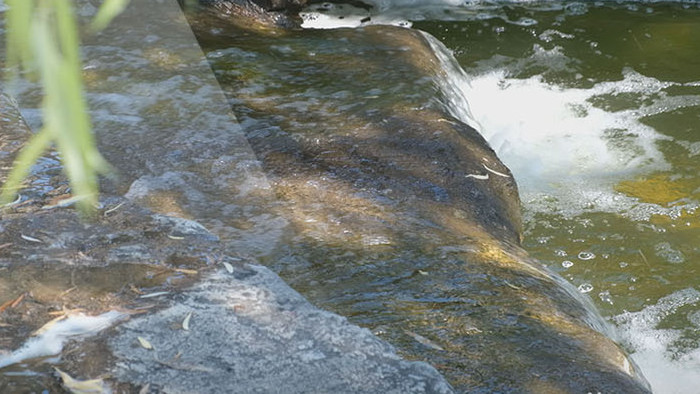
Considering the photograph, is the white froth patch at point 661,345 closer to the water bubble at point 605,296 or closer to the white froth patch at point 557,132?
the water bubble at point 605,296

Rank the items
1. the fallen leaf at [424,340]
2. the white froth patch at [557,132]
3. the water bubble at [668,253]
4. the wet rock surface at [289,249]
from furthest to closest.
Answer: the white froth patch at [557,132], the water bubble at [668,253], the fallen leaf at [424,340], the wet rock surface at [289,249]

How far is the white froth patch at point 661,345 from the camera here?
3.28 metres

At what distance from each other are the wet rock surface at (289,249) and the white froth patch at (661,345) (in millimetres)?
604

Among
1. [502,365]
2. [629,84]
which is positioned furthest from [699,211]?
[502,365]

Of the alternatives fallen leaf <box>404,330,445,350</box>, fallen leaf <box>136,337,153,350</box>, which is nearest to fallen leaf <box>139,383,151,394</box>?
fallen leaf <box>136,337,153,350</box>

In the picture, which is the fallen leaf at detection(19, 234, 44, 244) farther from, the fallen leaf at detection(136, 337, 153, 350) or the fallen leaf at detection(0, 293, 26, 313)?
the fallen leaf at detection(136, 337, 153, 350)

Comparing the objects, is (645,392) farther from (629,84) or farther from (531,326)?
(629,84)

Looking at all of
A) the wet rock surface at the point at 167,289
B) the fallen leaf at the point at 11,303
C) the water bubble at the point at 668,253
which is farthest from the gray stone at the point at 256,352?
the water bubble at the point at 668,253

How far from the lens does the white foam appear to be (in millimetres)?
2014

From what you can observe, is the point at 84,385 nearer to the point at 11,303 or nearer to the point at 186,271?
the point at 11,303

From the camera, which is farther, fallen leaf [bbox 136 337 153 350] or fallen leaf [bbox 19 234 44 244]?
fallen leaf [bbox 19 234 44 244]

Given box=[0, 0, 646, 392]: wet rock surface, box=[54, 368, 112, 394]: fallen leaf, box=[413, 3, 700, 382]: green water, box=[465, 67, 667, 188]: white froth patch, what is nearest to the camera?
box=[54, 368, 112, 394]: fallen leaf

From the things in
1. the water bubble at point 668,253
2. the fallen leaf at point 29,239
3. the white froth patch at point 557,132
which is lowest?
the white froth patch at point 557,132

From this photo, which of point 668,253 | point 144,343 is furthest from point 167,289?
point 668,253
